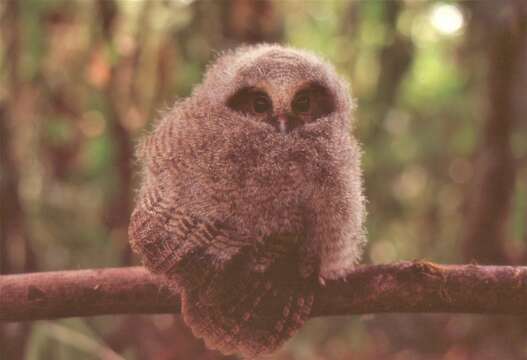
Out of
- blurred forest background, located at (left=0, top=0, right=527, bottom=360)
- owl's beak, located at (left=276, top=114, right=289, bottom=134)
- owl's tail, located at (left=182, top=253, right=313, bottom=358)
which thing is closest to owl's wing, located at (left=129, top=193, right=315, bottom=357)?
owl's tail, located at (left=182, top=253, right=313, bottom=358)

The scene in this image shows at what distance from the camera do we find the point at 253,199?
3.73 feet

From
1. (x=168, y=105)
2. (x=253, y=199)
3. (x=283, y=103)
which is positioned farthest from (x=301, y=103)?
(x=168, y=105)

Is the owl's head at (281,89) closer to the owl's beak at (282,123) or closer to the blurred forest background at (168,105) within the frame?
the owl's beak at (282,123)

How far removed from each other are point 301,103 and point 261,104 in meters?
0.08

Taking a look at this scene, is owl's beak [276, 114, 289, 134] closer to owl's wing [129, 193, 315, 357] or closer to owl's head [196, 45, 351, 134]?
owl's head [196, 45, 351, 134]

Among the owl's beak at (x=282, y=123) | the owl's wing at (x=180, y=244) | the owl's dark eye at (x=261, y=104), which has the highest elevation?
the owl's dark eye at (x=261, y=104)

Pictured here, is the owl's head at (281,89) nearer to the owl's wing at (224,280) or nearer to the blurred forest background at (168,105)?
the owl's wing at (224,280)

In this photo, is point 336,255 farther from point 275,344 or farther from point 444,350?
point 444,350

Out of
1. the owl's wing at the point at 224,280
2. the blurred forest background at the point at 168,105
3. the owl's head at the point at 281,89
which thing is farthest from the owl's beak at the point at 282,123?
the blurred forest background at the point at 168,105

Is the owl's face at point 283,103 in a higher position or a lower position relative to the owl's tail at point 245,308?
higher

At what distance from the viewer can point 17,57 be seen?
5.72 ft

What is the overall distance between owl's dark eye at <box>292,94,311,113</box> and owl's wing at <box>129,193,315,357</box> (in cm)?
24

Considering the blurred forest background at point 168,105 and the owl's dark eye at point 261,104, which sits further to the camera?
the blurred forest background at point 168,105

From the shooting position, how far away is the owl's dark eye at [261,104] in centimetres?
115
